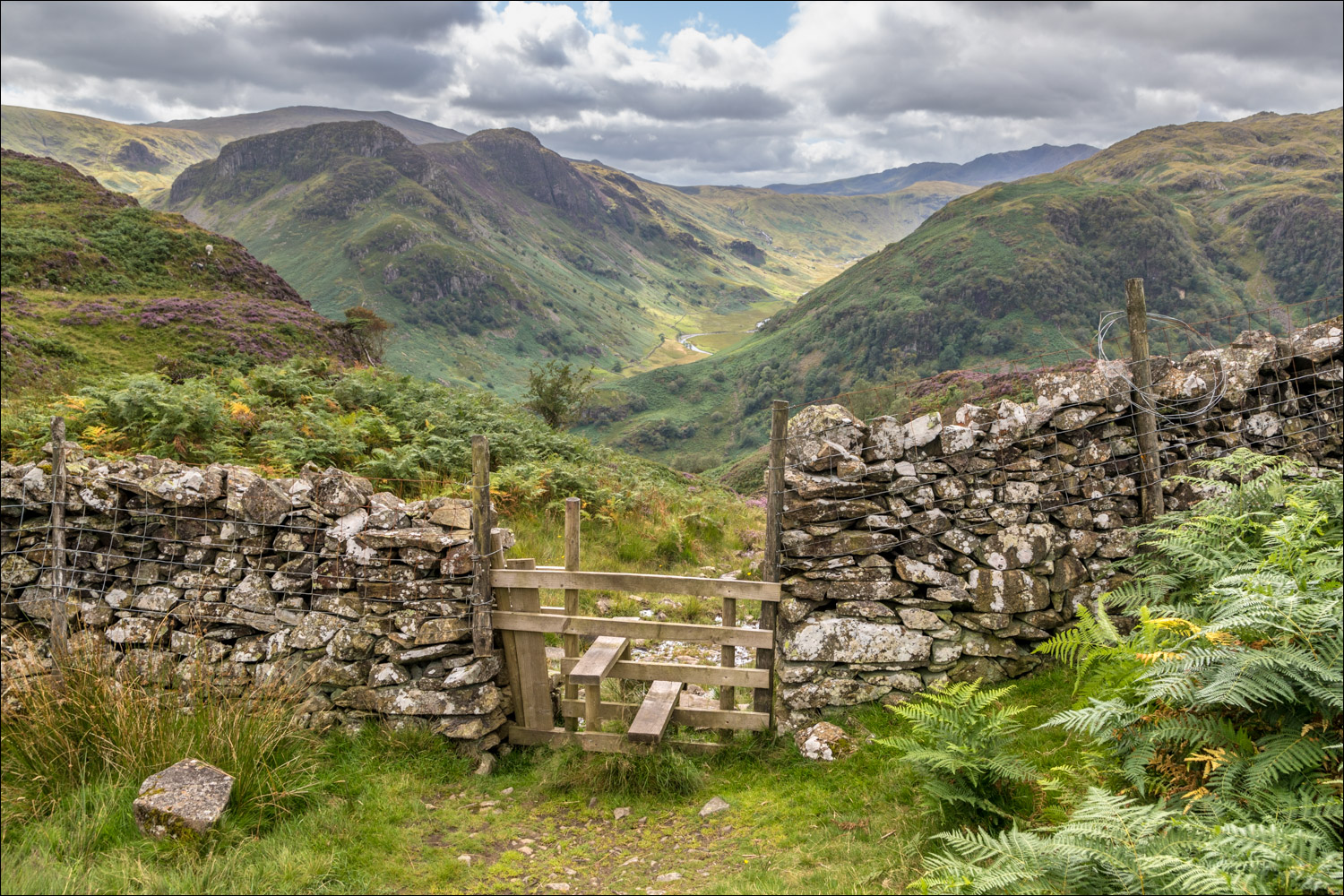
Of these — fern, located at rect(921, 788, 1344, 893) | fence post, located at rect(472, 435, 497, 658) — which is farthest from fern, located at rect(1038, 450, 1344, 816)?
fence post, located at rect(472, 435, 497, 658)

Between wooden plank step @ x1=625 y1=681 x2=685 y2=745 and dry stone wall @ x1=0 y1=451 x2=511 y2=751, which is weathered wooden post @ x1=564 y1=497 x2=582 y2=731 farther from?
dry stone wall @ x1=0 y1=451 x2=511 y2=751

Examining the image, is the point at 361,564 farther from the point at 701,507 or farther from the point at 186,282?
the point at 186,282

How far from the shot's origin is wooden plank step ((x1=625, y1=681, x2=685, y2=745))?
614cm

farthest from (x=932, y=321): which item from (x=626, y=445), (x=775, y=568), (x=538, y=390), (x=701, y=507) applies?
(x=775, y=568)

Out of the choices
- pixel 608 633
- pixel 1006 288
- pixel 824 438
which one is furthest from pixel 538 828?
pixel 1006 288

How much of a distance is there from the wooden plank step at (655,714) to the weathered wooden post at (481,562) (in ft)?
5.59

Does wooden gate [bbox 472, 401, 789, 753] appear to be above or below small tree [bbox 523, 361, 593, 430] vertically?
below

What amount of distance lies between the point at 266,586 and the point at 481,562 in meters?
2.13

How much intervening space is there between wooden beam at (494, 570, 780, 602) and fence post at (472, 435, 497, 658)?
0.17 meters

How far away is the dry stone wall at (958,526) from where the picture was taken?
6.89 meters

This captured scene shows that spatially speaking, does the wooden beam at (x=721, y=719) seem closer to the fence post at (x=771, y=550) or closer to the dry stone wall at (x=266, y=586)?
the fence post at (x=771, y=550)

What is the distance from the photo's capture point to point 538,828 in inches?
232

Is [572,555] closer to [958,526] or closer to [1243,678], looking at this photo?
[958,526]

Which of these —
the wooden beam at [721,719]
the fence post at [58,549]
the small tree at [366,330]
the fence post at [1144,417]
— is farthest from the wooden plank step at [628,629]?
the small tree at [366,330]
